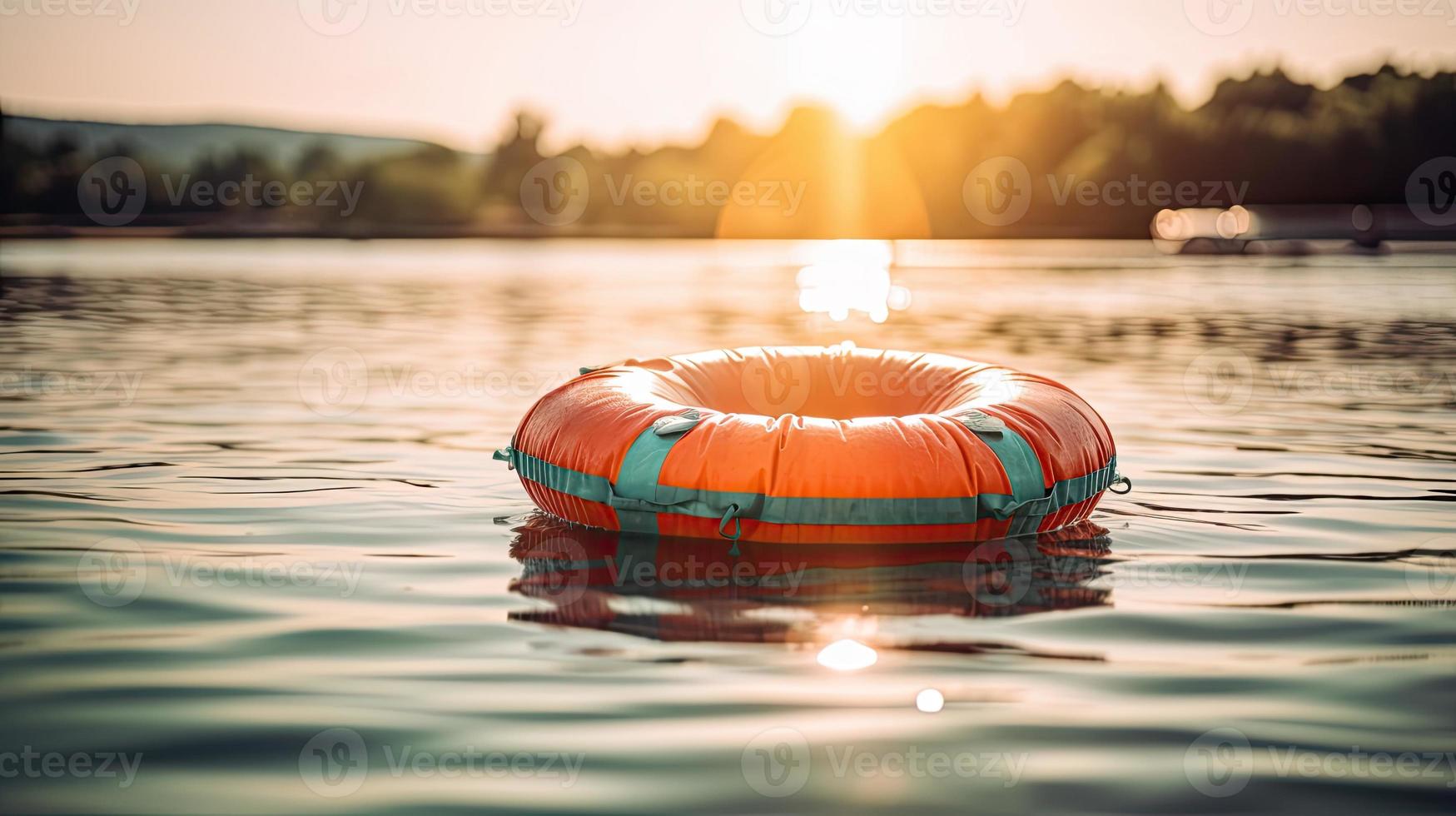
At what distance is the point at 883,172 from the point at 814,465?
97218 mm

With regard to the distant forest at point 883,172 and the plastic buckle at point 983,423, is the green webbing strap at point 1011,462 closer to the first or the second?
the plastic buckle at point 983,423

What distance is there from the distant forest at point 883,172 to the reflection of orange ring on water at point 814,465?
7132 centimetres

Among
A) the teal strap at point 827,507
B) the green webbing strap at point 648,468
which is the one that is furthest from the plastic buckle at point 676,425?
the teal strap at point 827,507

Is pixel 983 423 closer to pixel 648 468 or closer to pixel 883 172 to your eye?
pixel 648 468

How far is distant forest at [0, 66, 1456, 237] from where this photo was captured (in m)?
80.7

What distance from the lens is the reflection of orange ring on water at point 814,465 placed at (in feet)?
17.2

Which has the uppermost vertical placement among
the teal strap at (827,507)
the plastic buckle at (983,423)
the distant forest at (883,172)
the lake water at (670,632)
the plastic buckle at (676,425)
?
the distant forest at (883,172)

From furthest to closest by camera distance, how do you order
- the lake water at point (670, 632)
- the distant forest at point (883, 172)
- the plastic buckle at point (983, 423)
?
the distant forest at point (883, 172)
the plastic buckle at point (983, 423)
the lake water at point (670, 632)

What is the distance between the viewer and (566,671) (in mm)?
3912

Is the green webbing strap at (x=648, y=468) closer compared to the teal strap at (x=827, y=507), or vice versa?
the teal strap at (x=827, y=507)

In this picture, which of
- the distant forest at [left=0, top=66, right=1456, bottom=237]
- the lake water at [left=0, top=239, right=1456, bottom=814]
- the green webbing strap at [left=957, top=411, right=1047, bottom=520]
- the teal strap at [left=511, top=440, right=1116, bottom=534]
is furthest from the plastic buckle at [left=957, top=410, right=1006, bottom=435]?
the distant forest at [left=0, top=66, right=1456, bottom=237]

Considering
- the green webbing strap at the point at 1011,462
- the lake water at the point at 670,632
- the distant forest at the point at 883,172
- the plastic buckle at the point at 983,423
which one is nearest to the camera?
the lake water at the point at 670,632

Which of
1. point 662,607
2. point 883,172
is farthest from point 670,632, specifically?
point 883,172

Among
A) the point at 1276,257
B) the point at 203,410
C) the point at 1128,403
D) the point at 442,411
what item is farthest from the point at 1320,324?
the point at 1276,257
